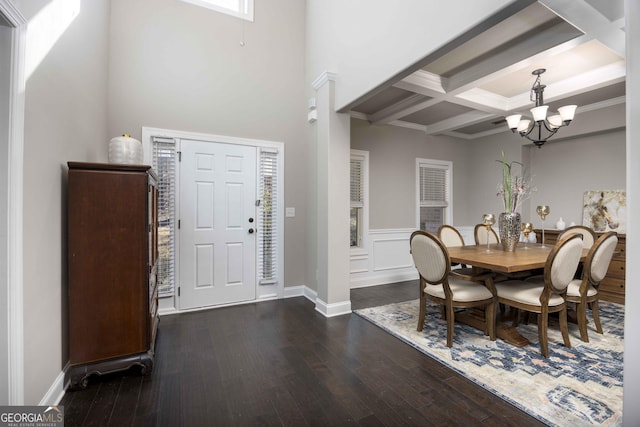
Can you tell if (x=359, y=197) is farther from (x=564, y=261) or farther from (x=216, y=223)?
(x=564, y=261)

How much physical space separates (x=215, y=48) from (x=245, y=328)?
3457 mm

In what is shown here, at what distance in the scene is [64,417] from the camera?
1.68 meters

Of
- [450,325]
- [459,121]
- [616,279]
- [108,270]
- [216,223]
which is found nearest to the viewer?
[108,270]

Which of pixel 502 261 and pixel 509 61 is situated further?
pixel 509 61

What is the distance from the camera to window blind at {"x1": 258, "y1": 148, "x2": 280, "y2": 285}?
12.8 ft

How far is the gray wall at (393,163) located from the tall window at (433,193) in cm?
14

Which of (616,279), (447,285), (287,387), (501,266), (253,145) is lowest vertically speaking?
(287,387)

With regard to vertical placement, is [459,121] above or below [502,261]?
above

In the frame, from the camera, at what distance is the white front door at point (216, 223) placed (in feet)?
11.4

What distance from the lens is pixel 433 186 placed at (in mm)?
5457

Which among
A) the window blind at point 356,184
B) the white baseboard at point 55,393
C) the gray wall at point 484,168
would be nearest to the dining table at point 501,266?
the window blind at point 356,184

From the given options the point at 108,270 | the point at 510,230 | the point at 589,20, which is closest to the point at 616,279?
the point at 510,230

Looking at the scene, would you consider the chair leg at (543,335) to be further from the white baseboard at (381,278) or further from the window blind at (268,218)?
the window blind at (268,218)

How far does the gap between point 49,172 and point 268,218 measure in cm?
241
